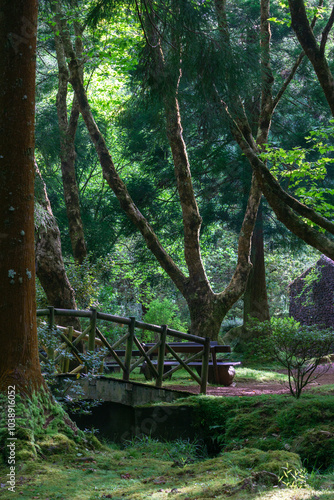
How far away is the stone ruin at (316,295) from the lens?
19.3 metres

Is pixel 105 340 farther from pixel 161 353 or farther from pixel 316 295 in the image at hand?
pixel 316 295

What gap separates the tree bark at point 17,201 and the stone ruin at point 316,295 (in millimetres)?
16018

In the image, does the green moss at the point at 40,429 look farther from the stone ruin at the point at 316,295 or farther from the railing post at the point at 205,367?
the stone ruin at the point at 316,295

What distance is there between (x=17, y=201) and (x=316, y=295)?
1776 cm

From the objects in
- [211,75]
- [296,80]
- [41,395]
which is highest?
[296,80]

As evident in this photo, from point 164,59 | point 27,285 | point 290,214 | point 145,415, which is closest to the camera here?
point 27,285

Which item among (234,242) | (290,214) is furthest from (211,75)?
(234,242)

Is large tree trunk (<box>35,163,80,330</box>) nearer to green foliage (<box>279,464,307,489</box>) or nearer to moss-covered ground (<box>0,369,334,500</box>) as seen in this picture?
moss-covered ground (<box>0,369,334,500</box>)

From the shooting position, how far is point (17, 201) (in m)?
4.43

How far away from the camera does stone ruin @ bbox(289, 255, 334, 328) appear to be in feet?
63.4

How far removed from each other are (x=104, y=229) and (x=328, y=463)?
1441 centimetres

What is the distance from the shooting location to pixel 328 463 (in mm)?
5160

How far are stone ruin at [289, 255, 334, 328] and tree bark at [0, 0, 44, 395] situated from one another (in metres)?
16.0

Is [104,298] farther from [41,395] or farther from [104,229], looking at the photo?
[41,395]
